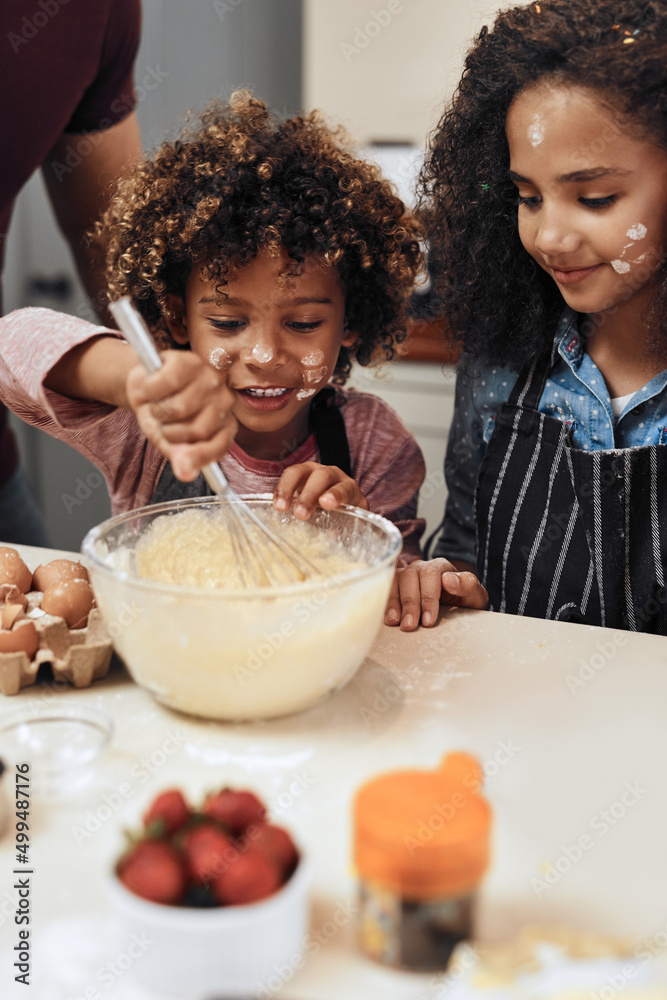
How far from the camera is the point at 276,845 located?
43 centimetres

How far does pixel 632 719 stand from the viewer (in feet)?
2.20

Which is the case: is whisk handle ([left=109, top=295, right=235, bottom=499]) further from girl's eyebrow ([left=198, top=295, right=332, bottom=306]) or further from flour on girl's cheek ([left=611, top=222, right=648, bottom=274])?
flour on girl's cheek ([left=611, top=222, right=648, bottom=274])

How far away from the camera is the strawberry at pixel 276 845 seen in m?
0.42

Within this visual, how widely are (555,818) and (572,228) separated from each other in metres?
0.59

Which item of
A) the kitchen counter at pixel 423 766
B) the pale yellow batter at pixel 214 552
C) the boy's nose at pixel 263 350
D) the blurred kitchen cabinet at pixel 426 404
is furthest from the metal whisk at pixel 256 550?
the blurred kitchen cabinet at pixel 426 404

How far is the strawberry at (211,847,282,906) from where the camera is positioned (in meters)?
0.40

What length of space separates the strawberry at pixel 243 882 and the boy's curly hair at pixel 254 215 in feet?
2.48

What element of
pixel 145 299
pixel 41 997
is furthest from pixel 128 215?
pixel 41 997

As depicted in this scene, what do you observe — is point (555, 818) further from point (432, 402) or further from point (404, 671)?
point (432, 402)

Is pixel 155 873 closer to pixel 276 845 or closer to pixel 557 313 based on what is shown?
pixel 276 845

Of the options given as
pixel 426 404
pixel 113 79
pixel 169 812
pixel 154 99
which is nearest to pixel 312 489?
pixel 169 812

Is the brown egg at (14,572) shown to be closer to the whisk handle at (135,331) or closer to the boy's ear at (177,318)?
the whisk handle at (135,331)

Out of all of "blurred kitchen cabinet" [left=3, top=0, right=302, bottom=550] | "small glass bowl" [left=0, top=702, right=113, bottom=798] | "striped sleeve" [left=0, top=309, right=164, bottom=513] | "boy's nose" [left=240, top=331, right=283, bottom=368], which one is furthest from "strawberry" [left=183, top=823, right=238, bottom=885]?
"blurred kitchen cabinet" [left=3, top=0, right=302, bottom=550]

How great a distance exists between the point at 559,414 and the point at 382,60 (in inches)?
66.1
